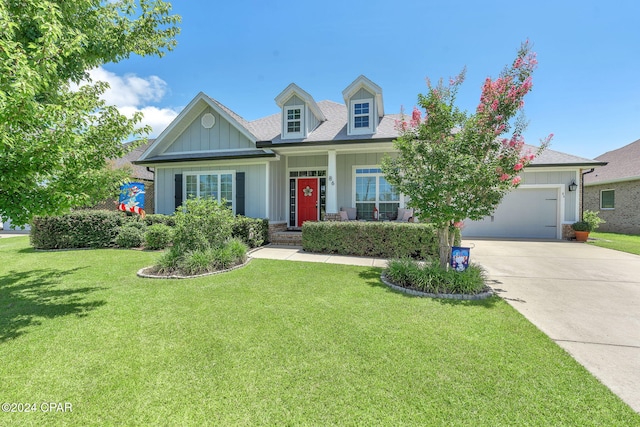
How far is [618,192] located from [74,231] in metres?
27.8

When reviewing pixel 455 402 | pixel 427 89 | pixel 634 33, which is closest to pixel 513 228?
pixel 634 33

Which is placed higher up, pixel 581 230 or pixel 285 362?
pixel 581 230

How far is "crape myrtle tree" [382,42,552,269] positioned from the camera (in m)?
5.01

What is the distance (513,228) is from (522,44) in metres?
10.2

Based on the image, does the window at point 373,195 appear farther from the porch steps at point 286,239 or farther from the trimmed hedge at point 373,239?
the trimmed hedge at point 373,239

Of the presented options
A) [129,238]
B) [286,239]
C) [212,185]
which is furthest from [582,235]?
[129,238]

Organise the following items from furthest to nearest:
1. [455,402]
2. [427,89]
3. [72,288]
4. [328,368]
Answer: [427,89] < [72,288] < [328,368] < [455,402]

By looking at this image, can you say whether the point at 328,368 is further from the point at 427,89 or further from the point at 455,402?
the point at 427,89

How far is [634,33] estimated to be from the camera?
789 centimetres

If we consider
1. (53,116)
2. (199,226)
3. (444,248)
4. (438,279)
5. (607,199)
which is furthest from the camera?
(607,199)

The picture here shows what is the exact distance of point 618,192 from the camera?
1595 centimetres

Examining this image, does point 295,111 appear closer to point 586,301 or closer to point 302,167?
point 302,167

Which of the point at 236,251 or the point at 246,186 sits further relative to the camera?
the point at 246,186

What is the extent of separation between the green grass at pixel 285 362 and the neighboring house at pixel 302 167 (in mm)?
6452
